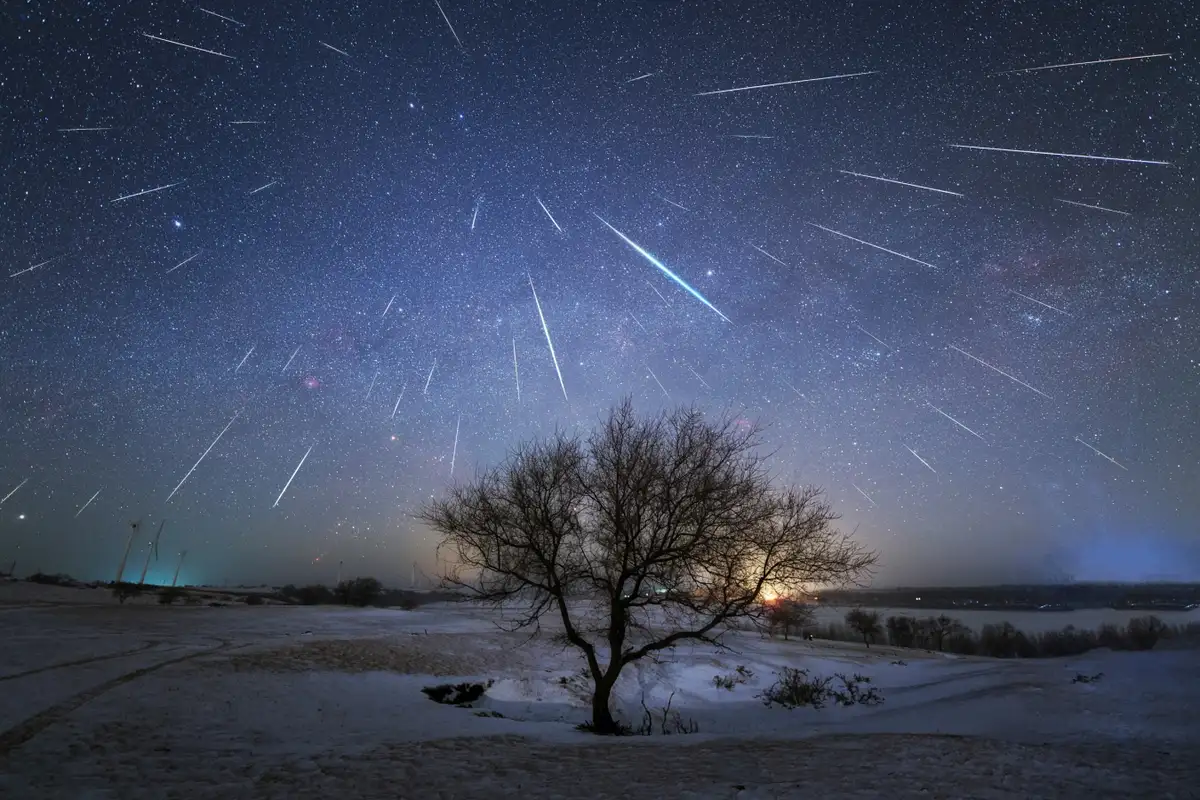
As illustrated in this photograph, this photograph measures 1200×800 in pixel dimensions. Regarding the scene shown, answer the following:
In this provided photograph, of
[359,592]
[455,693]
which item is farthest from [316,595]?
[455,693]

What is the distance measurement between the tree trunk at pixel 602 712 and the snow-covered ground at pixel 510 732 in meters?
0.98

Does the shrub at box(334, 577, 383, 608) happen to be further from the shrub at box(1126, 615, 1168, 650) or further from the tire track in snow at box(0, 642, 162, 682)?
the shrub at box(1126, 615, 1168, 650)

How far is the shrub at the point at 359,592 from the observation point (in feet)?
266

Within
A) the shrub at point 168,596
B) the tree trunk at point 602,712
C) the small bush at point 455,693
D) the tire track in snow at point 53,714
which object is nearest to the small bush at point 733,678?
the small bush at point 455,693

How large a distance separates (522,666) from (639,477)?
16395mm

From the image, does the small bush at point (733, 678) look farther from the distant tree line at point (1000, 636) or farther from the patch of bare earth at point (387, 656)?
the distant tree line at point (1000, 636)

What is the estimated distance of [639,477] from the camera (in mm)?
14977

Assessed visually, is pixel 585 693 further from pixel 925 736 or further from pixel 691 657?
pixel 925 736

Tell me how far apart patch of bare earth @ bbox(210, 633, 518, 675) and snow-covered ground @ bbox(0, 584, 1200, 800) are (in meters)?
0.20

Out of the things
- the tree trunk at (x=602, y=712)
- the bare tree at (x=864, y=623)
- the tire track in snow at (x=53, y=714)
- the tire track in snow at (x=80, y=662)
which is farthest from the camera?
the bare tree at (x=864, y=623)

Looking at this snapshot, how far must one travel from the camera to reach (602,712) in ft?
48.4

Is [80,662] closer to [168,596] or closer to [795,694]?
[795,694]

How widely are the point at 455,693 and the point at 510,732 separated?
859 centimetres

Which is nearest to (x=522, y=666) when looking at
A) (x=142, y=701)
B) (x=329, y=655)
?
(x=329, y=655)
